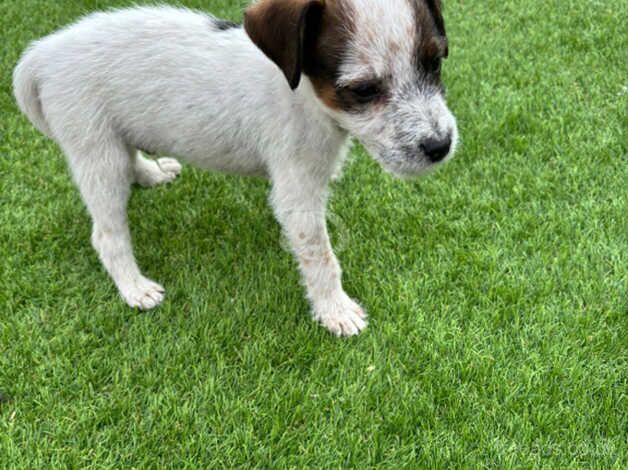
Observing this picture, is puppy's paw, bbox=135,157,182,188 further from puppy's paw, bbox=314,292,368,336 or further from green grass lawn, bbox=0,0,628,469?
puppy's paw, bbox=314,292,368,336

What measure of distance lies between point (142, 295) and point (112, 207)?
0.51m

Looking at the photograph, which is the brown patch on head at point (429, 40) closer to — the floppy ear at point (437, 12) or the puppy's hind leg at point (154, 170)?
the floppy ear at point (437, 12)

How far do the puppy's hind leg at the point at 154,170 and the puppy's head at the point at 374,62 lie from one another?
1914mm

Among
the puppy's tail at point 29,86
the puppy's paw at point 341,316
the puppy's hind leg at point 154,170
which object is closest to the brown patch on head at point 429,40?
the puppy's paw at point 341,316

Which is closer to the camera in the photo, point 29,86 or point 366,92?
point 366,92

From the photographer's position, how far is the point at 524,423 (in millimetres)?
2805

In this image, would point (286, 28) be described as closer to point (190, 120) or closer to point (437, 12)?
point (437, 12)

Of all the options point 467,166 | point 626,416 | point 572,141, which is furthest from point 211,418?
point 572,141

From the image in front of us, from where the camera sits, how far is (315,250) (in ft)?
10.8

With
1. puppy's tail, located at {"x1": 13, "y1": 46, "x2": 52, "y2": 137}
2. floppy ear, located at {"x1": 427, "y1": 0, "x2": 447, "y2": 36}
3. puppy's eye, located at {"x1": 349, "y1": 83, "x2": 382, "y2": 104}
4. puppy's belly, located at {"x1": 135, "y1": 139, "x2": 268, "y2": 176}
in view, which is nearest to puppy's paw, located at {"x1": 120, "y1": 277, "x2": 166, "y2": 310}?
puppy's belly, located at {"x1": 135, "y1": 139, "x2": 268, "y2": 176}

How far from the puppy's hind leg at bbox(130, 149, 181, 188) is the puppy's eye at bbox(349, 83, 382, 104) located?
204 centimetres

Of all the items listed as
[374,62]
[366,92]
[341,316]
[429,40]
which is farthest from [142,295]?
[429,40]

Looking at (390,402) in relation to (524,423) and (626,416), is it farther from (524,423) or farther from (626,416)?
(626,416)

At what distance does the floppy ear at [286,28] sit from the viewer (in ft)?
8.38
